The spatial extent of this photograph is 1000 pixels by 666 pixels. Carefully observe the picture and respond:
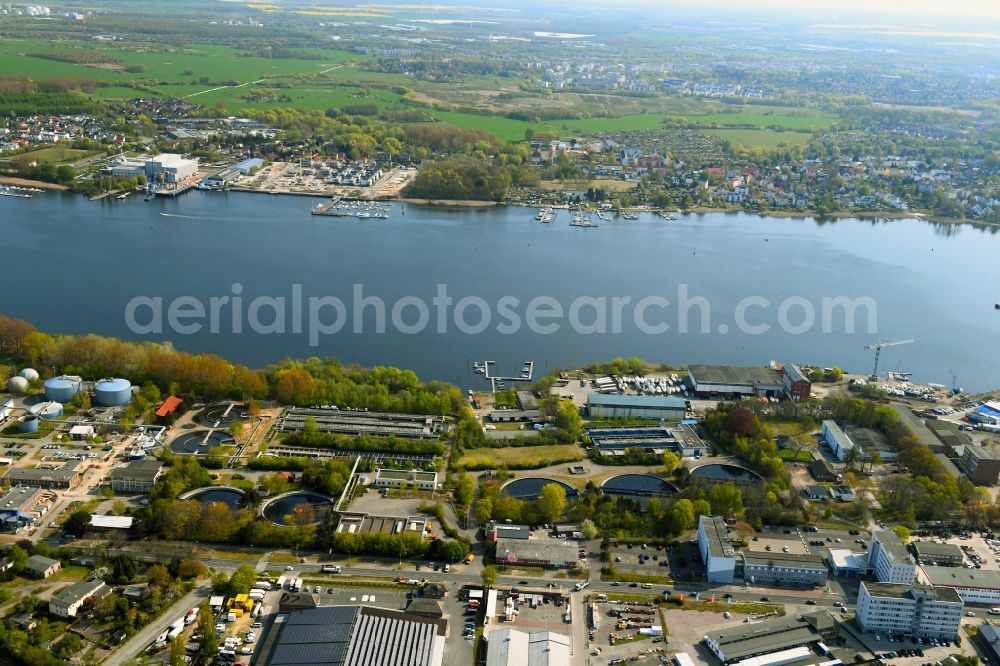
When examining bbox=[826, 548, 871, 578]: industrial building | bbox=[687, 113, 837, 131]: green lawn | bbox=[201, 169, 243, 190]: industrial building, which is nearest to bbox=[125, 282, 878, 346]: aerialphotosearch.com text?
bbox=[826, 548, 871, 578]: industrial building

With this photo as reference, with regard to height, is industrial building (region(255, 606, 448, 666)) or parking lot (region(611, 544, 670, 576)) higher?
industrial building (region(255, 606, 448, 666))

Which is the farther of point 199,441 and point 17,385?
point 17,385

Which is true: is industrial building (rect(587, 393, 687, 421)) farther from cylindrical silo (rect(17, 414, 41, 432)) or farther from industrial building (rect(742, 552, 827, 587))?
cylindrical silo (rect(17, 414, 41, 432))

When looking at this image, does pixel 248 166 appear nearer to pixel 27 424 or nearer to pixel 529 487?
pixel 27 424

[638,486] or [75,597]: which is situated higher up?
[75,597]

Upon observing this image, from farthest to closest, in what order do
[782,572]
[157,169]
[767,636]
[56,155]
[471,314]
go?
[56,155]
[157,169]
[471,314]
[782,572]
[767,636]

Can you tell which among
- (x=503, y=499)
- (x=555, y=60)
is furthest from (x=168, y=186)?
(x=555, y=60)

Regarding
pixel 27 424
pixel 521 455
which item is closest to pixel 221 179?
pixel 27 424
